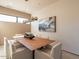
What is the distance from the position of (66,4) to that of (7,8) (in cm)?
406

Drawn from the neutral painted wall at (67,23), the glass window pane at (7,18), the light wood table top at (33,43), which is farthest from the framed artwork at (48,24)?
the glass window pane at (7,18)

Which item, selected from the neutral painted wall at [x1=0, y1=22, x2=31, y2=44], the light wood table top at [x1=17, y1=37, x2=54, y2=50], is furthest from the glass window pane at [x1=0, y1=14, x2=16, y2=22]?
the light wood table top at [x1=17, y1=37, x2=54, y2=50]

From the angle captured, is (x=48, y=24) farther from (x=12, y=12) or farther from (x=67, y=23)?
(x=12, y=12)

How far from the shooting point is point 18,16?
5.84m

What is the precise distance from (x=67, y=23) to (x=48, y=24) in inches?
50.5

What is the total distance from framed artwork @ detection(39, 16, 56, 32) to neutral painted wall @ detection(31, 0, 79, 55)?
23 centimetres

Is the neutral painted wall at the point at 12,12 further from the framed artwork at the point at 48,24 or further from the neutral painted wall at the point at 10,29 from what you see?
the framed artwork at the point at 48,24

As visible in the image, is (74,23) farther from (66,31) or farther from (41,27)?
(41,27)

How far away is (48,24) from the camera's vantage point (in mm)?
4422

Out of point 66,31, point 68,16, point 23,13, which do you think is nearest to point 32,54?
point 66,31

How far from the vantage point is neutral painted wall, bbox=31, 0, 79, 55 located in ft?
10.3

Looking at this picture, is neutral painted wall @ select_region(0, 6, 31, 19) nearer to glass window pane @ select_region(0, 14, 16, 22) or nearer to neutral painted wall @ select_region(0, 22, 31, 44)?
glass window pane @ select_region(0, 14, 16, 22)

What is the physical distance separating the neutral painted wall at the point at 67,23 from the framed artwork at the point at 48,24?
227 millimetres

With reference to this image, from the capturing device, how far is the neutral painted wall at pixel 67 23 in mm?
3127
